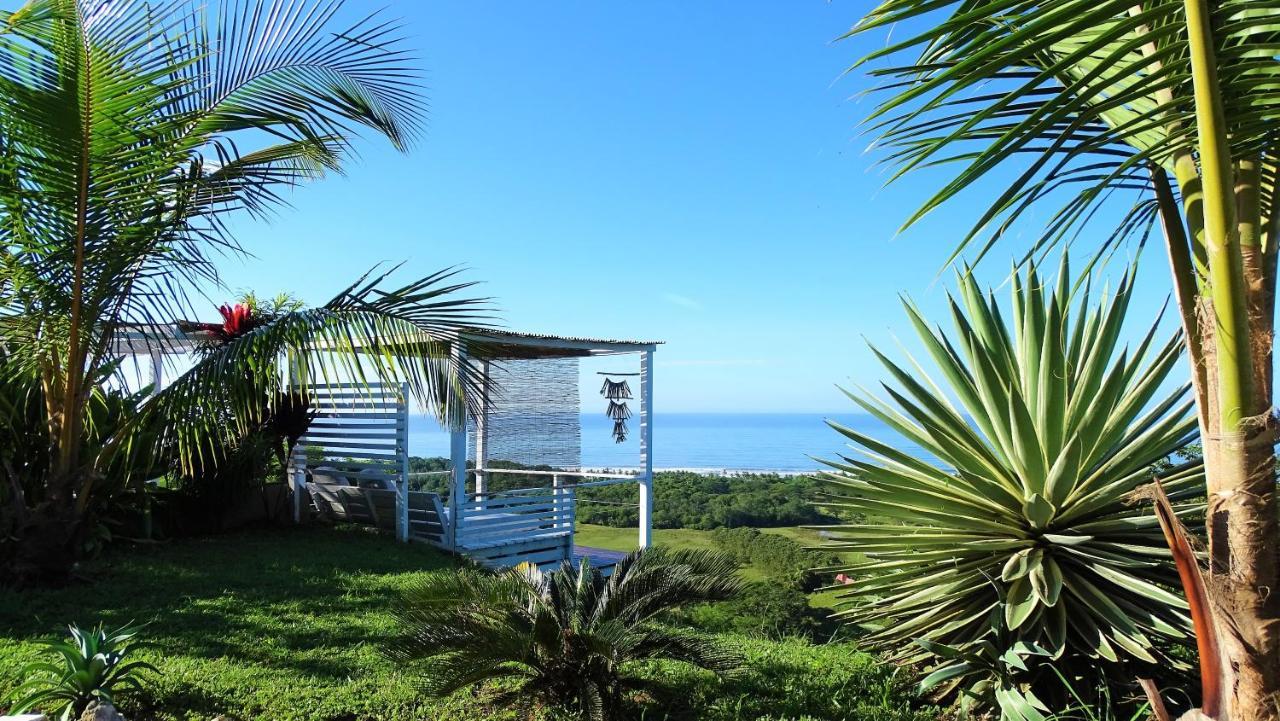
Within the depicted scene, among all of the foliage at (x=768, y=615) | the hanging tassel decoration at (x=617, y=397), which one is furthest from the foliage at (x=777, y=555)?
the hanging tassel decoration at (x=617, y=397)

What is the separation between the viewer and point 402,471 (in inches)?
412

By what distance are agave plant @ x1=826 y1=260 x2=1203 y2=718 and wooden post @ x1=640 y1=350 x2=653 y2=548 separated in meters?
7.04

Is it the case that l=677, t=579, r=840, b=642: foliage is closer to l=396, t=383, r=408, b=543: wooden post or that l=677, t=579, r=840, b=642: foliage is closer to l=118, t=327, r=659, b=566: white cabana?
l=118, t=327, r=659, b=566: white cabana

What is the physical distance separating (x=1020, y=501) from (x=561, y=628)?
6.50 feet

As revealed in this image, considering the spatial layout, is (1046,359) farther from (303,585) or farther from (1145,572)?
(303,585)

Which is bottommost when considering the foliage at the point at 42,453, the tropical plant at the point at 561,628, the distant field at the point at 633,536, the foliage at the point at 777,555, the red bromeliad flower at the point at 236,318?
the distant field at the point at 633,536

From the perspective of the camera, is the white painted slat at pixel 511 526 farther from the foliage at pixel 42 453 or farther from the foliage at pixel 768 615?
the foliage at pixel 42 453

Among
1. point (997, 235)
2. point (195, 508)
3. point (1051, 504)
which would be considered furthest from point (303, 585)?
point (997, 235)

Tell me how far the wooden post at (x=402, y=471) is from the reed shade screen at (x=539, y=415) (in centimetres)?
181

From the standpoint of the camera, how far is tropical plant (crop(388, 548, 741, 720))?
359 centimetres

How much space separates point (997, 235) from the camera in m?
1.70

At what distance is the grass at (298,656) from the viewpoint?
3895 mm

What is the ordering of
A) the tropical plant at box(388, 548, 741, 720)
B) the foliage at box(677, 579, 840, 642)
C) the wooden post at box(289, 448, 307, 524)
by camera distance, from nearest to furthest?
1. the tropical plant at box(388, 548, 741, 720)
2. the foliage at box(677, 579, 840, 642)
3. the wooden post at box(289, 448, 307, 524)

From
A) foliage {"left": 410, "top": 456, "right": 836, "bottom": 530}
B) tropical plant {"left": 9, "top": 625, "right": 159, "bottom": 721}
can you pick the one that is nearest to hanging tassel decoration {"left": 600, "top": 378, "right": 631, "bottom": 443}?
foliage {"left": 410, "top": 456, "right": 836, "bottom": 530}
